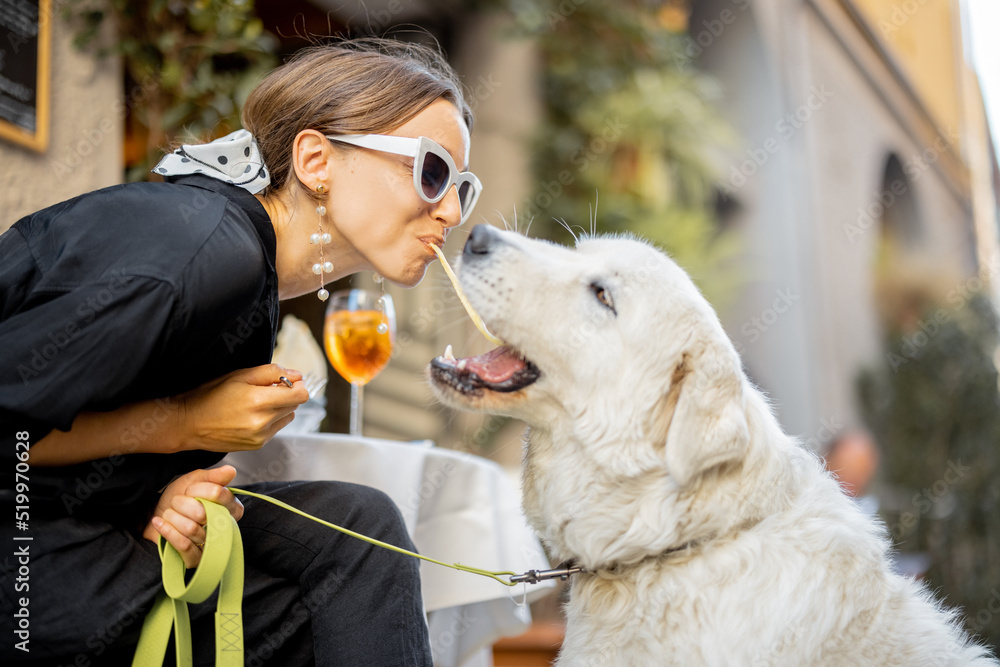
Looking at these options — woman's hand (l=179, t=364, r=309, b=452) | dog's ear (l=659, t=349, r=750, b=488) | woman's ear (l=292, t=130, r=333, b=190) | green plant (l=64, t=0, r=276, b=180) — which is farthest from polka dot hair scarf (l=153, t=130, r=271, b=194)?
green plant (l=64, t=0, r=276, b=180)

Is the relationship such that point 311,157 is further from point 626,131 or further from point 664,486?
point 626,131

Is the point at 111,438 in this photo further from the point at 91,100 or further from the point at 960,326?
the point at 960,326

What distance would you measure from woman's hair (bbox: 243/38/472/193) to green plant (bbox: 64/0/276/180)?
4.46 feet

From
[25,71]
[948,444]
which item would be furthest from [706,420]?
[948,444]

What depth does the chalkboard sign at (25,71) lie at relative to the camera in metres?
2.56

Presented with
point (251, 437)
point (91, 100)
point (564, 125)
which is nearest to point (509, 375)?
point (251, 437)

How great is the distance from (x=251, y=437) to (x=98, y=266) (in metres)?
0.43

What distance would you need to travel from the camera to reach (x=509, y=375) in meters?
1.67

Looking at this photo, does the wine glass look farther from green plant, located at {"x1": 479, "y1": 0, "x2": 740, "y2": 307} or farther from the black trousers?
green plant, located at {"x1": 479, "y1": 0, "x2": 740, "y2": 307}

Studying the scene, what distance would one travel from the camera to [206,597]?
138 centimetres

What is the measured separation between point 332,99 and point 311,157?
Result: 16 cm

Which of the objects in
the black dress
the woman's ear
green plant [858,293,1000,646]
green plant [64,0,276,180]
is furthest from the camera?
green plant [858,293,1000,646]

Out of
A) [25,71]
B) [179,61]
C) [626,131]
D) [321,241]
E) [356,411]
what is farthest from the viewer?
[626,131]

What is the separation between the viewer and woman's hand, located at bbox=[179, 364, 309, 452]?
4.72 feet
